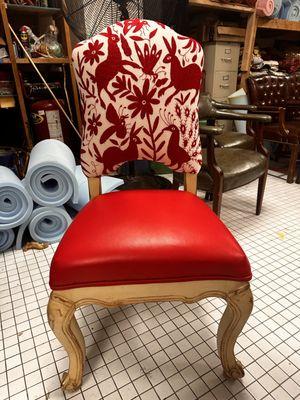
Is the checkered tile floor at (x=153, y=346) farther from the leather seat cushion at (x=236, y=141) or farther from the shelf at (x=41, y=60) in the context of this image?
the shelf at (x=41, y=60)

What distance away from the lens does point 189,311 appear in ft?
3.82

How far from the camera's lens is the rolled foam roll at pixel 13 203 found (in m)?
1.40

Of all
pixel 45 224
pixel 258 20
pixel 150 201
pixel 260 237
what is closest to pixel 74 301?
pixel 150 201

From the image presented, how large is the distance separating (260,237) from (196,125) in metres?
0.96

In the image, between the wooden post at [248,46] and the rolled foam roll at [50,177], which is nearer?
the rolled foam roll at [50,177]

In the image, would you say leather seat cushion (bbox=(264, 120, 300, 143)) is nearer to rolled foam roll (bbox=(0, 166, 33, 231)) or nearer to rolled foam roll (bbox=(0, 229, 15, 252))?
rolled foam roll (bbox=(0, 166, 33, 231))

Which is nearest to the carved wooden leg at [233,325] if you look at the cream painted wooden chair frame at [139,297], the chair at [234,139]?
the cream painted wooden chair frame at [139,297]

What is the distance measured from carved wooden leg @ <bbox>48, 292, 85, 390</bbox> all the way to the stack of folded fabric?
88 centimetres

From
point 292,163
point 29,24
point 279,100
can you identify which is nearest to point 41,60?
point 29,24

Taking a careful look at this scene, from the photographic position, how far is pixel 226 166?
1535 millimetres

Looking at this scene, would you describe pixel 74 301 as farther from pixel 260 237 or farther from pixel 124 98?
pixel 260 237

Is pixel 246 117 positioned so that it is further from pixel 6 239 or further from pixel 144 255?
pixel 6 239

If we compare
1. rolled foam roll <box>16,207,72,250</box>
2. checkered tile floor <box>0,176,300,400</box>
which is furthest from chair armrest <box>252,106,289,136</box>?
rolled foam roll <box>16,207,72,250</box>

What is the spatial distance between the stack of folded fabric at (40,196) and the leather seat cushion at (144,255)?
2.58 ft
